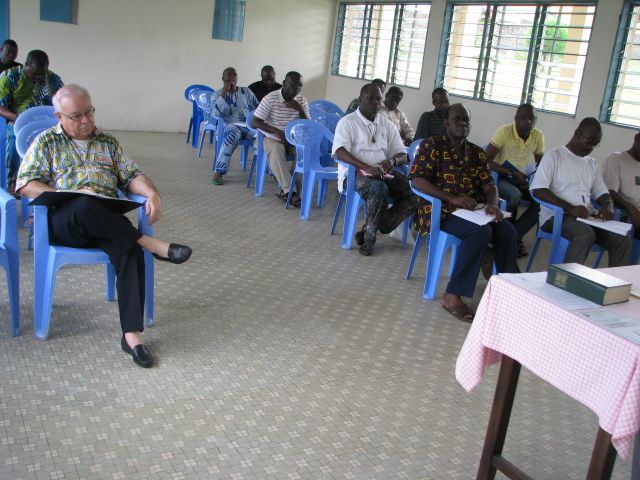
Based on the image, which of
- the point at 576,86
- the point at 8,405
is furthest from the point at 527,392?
the point at 576,86

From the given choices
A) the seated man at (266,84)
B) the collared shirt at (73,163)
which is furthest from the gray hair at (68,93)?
the seated man at (266,84)

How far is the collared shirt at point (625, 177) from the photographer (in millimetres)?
4789

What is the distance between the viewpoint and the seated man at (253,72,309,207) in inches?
247

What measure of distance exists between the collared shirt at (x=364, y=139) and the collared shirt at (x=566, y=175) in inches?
46.9

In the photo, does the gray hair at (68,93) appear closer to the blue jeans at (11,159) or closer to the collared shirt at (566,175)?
the blue jeans at (11,159)

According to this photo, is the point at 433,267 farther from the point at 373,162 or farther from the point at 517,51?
the point at 517,51

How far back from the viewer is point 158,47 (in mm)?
9781

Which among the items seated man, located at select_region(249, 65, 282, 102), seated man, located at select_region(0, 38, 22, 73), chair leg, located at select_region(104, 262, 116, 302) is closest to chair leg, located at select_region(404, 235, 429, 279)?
chair leg, located at select_region(104, 262, 116, 302)

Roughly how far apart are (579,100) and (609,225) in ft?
11.0

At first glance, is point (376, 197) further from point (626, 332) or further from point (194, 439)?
point (626, 332)

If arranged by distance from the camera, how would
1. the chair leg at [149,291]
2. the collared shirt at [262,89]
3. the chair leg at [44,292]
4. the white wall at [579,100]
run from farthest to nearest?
1. the collared shirt at [262,89]
2. the white wall at [579,100]
3. the chair leg at [149,291]
4. the chair leg at [44,292]

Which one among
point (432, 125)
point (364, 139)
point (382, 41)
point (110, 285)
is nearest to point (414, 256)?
point (364, 139)

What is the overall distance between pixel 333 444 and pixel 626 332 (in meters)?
1.17

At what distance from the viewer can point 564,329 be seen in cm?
190
